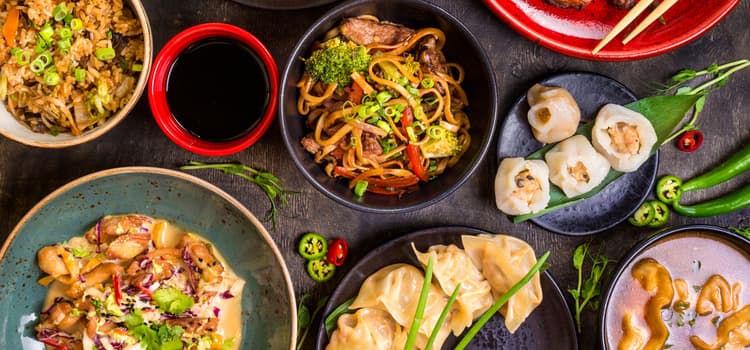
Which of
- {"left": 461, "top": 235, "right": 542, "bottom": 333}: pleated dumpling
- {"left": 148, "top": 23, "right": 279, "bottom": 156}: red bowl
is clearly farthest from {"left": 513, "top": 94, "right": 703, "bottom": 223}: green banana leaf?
{"left": 148, "top": 23, "right": 279, "bottom": 156}: red bowl

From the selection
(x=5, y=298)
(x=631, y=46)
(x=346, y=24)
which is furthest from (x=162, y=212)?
(x=631, y=46)

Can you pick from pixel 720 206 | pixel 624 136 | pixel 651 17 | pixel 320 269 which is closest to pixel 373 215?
pixel 320 269

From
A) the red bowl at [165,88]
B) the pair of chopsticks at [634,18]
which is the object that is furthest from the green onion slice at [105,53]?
the pair of chopsticks at [634,18]

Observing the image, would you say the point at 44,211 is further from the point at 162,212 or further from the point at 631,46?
the point at 631,46

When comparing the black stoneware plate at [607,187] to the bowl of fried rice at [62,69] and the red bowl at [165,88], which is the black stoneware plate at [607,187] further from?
the bowl of fried rice at [62,69]

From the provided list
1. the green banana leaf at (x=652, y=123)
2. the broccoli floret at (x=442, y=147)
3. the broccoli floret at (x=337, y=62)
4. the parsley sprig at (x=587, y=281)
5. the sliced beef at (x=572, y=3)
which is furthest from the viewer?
the parsley sprig at (x=587, y=281)

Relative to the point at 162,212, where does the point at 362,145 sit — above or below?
above

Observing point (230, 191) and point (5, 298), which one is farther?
point (230, 191)
